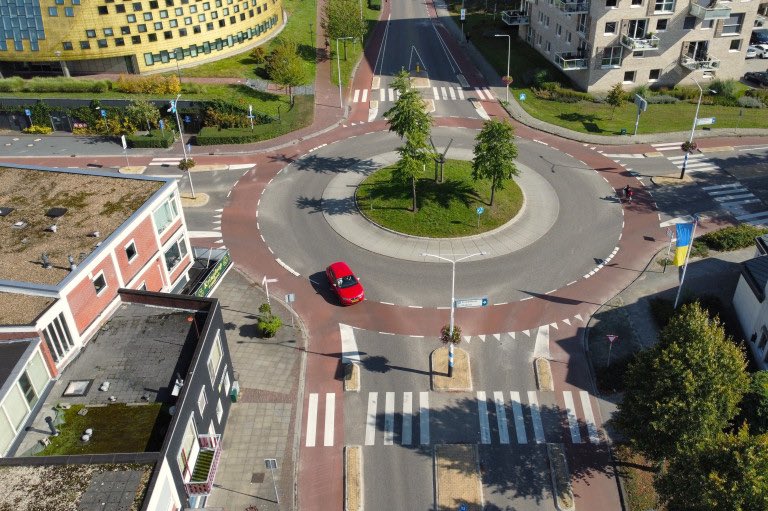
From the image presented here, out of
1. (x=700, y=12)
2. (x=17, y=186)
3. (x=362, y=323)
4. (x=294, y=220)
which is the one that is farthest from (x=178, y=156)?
(x=700, y=12)

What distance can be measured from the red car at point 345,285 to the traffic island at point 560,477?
16.9m

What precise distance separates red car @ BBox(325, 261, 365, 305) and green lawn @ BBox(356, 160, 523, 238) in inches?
339

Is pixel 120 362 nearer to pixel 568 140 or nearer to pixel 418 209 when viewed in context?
pixel 418 209

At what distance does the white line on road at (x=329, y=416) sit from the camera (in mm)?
35156

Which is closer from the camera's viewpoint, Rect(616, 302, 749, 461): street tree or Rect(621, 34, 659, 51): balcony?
Rect(616, 302, 749, 461): street tree

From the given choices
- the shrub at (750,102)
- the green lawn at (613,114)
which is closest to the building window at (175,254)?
the green lawn at (613,114)

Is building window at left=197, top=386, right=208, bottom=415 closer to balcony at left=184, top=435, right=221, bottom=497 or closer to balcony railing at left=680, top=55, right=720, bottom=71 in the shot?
balcony at left=184, top=435, right=221, bottom=497

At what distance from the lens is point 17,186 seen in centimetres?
4291

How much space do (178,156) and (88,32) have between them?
27771mm

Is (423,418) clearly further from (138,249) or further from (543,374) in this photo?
(138,249)

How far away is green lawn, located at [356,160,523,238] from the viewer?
52.8 meters

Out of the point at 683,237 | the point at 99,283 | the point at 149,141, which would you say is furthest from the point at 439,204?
the point at 149,141

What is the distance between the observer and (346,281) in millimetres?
45250

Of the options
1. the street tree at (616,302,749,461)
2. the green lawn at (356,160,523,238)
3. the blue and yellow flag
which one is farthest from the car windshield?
the blue and yellow flag
